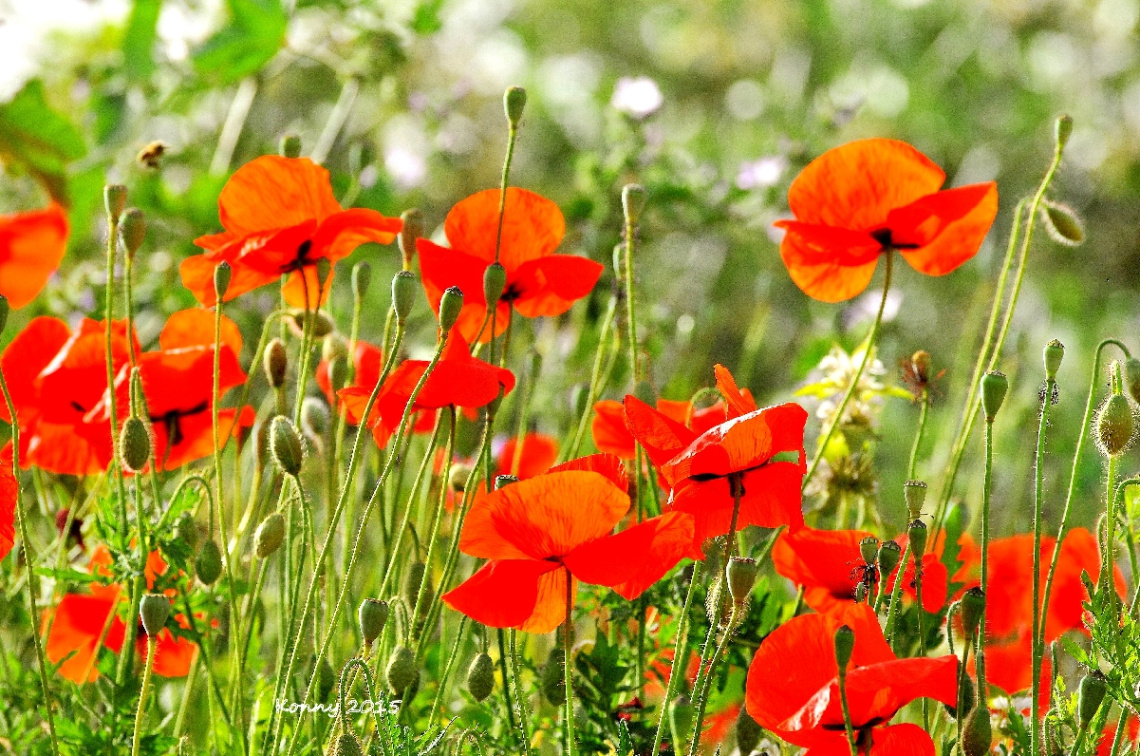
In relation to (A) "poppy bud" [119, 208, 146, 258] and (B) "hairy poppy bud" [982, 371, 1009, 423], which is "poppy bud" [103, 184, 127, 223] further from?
(B) "hairy poppy bud" [982, 371, 1009, 423]

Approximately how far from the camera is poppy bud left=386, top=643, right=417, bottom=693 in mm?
→ 771

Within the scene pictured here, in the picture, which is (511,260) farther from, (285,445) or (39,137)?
(39,137)

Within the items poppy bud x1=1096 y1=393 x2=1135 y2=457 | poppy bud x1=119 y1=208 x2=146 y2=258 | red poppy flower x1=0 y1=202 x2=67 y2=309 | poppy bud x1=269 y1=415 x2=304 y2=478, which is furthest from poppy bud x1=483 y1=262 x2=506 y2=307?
red poppy flower x1=0 y1=202 x2=67 y2=309

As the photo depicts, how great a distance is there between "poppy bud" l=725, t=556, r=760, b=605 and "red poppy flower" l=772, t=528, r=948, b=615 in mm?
164

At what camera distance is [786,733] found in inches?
27.0

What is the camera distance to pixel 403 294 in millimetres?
809

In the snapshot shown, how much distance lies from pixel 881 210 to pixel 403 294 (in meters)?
0.36

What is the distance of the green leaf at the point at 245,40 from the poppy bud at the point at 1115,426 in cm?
146

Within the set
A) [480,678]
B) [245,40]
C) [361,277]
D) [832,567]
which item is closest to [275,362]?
[361,277]

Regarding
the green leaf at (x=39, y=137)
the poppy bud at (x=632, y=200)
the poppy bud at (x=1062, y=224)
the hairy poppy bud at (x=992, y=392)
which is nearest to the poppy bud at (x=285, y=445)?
the poppy bud at (x=632, y=200)

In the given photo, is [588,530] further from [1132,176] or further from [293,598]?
[1132,176]

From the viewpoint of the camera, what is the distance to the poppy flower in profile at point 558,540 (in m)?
0.74

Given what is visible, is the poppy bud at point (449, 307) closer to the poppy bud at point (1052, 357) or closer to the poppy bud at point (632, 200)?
the poppy bud at point (632, 200)

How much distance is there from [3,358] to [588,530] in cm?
64
